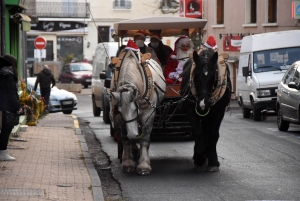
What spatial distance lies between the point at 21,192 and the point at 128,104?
7.64 ft

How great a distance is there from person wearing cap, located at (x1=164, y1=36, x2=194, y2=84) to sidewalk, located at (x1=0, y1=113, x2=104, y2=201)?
2084 millimetres

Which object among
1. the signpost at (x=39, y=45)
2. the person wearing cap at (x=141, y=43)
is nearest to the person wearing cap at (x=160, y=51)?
the person wearing cap at (x=141, y=43)

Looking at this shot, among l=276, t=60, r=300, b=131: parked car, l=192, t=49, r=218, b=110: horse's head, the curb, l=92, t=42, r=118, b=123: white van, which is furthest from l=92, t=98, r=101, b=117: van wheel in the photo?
l=192, t=49, r=218, b=110: horse's head

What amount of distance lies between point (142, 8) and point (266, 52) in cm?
4234

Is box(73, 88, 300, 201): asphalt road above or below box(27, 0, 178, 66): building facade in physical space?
below

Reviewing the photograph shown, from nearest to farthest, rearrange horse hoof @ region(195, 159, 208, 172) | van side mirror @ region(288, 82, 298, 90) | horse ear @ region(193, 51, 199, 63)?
horse ear @ region(193, 51, 199, 63) → horse hoof @ region(195, 159, 208, 172) → van side mirror @ region(288, 82, 298, 90)

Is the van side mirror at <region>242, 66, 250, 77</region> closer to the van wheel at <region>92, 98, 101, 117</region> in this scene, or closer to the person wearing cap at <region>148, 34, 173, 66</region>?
the van wheel at <region>92, 98, 101, 117</region>

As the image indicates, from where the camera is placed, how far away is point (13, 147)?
50.5 ft

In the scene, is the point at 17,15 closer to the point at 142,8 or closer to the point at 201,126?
the point at 201,126

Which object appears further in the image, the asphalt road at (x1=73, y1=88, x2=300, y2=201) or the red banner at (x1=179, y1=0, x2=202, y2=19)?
the red banner at (x1=179, y1=0, x2=202, y2=19)

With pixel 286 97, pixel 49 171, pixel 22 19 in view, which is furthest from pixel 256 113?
pixel 49 171

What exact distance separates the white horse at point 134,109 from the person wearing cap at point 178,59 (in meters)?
1.80

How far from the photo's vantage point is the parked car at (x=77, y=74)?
177 ft

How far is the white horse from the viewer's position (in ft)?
38.2
